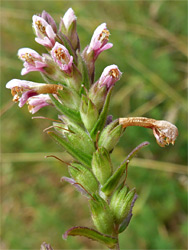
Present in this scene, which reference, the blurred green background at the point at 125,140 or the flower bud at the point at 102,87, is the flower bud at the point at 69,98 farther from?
the blurred green background at the point at 125,140

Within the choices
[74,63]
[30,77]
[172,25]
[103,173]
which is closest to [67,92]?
[74,63]

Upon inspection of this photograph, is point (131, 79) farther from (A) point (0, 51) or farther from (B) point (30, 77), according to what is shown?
(A) point (0, 51)

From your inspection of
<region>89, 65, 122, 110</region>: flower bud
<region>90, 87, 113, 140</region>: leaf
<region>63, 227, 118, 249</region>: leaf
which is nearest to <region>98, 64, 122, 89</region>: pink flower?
<region>89, 65, 122, 110</region>: flower bud

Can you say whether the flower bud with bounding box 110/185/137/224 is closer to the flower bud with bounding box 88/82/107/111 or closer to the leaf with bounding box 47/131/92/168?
the leaf with bounding box 47/131/92/168

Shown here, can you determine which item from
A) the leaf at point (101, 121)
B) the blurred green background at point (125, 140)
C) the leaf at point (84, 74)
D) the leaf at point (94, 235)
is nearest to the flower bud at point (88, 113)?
the leaf at point (101, 121)

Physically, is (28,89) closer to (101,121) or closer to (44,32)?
(44,32)

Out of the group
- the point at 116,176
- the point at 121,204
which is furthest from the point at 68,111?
the point at 121,204
